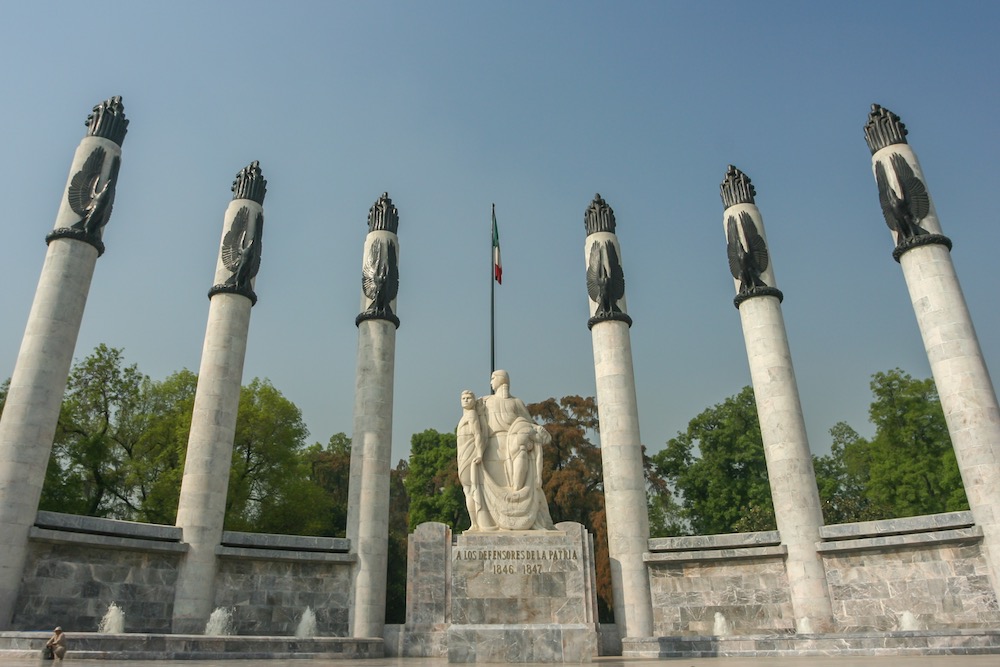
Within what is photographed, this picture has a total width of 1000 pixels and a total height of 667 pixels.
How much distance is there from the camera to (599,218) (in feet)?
78.4

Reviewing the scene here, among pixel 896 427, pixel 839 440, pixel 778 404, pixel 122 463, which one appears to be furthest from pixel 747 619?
pixel 839 440

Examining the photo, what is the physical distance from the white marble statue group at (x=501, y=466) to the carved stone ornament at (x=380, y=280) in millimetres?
10730

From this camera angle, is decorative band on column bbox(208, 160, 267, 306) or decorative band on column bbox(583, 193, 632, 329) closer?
decorative band on column bbox(208, 160, 267, 306)

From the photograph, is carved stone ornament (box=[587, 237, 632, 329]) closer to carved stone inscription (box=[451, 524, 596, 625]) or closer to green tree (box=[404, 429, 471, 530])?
carved stone inscription (box=[451, 524, 596, 625])

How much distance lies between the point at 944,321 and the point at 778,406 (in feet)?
15.8

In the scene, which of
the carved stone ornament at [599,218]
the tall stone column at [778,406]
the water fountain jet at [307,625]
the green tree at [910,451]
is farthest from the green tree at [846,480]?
the water fountain jet at [307,625]

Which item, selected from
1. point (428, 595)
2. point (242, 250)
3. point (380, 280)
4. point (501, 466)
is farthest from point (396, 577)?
point (501, 466)

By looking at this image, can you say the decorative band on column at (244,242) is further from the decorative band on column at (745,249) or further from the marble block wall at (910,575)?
the marble block wall at (910,575)

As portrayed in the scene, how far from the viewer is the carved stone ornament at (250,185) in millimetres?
22781

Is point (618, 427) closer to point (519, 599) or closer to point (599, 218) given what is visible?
point (599, 218)

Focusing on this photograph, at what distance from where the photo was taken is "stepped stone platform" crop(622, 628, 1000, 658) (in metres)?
12.9

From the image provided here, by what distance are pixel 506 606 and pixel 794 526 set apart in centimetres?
1099

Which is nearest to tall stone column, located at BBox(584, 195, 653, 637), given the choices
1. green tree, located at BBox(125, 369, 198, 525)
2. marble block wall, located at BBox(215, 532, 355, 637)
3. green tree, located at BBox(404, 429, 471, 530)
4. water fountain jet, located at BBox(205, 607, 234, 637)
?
marble block wall, located at BBox(215, 532, 355, 637)

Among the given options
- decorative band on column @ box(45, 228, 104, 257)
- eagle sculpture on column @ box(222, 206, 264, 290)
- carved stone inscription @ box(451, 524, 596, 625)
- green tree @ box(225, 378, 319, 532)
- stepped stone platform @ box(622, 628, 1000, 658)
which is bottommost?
stepped stone platform @ box(622, 628, 1000, 658)
